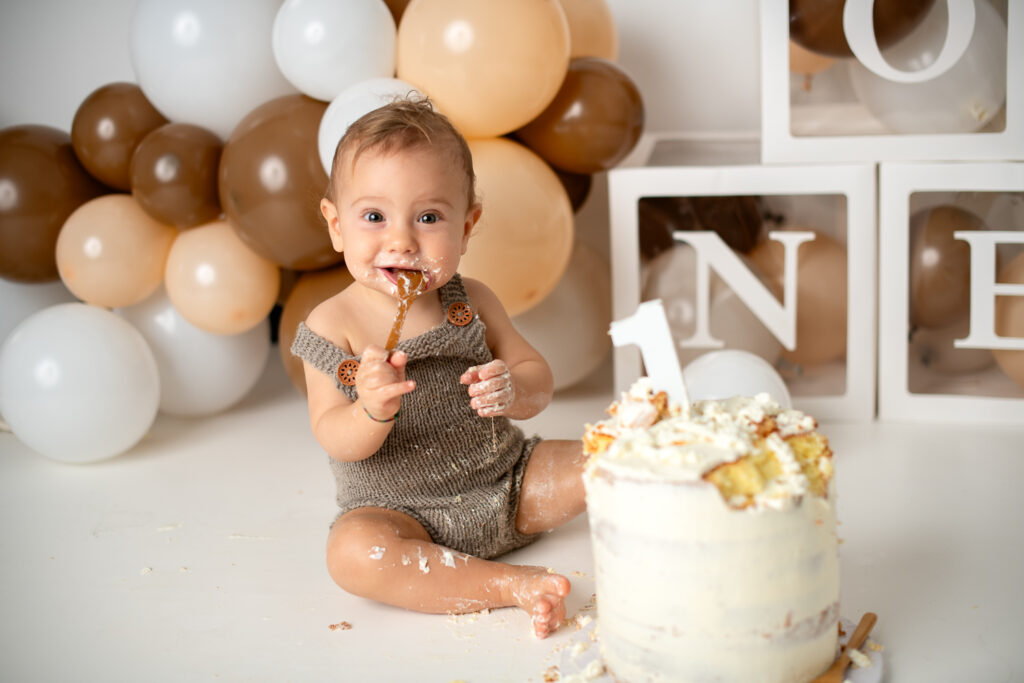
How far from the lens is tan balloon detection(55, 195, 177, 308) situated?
1.75m

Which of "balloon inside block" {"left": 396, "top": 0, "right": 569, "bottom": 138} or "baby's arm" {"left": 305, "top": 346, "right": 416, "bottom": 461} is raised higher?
"balloon inside block" {"left": 396, "top": 0, "right": 569, "bottom": 138}

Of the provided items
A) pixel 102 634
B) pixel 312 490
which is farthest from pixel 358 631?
pixel 312 490

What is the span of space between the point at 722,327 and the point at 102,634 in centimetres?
111

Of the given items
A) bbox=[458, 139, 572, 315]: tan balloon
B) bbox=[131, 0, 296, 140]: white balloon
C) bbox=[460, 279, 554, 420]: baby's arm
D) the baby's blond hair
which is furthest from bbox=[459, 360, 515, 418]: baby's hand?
bbox=[131, 0, 296, 140]: white balloon

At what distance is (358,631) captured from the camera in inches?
45.7

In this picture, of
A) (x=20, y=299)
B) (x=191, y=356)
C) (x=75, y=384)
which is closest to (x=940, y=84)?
(x=191, y=356)

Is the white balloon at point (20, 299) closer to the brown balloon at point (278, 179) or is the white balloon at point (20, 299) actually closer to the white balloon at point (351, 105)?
the brown balloon at point (278, 179)

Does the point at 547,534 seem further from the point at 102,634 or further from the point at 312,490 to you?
the point at 102,634

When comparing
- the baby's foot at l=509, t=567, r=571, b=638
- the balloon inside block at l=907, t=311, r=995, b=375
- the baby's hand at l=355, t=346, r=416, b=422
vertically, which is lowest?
the baby's foot at l=509, t=567, r=571, b=638

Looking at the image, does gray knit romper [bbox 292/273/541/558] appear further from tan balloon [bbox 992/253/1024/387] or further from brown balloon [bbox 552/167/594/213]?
tan balloon [bbox 992/253/1024/387]

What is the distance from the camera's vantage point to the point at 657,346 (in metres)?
1.03

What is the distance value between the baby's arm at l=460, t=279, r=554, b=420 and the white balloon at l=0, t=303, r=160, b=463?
660mm

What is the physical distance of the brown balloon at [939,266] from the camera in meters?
1.71

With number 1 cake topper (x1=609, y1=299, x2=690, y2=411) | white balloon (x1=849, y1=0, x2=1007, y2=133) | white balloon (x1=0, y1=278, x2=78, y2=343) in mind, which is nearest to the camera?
number 1 cake topper (x1=609, y1=299, x2=690, y2=411)
